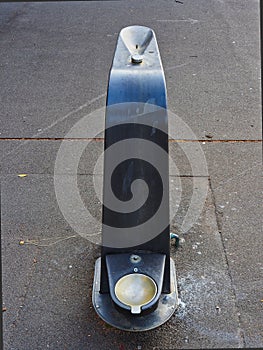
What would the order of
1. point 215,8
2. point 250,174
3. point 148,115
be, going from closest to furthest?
point 148,115 → point 250,174 → point 215,8

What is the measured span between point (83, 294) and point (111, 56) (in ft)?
12.2

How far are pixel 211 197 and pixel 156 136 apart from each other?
4.18 ft

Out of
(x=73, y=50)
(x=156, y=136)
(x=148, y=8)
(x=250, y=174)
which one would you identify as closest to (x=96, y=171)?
(x=250, y=174)

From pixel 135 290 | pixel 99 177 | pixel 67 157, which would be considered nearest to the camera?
pixel 135 290

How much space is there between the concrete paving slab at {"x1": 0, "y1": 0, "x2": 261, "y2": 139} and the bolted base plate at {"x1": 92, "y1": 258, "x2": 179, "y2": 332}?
187cm

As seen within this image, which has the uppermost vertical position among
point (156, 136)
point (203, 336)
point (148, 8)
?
point (156, 136)

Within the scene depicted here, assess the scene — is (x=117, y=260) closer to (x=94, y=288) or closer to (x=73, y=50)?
(x=94, y=288)

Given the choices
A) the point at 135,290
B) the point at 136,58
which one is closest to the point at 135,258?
the point at 135,290

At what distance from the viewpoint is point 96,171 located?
3.72 metres

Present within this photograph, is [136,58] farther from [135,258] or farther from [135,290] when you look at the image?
[135,290]

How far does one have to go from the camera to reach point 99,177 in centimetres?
365

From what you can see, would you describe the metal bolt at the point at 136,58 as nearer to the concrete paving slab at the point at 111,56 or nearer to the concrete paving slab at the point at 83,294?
the concrete paving slab at the point at 83,294

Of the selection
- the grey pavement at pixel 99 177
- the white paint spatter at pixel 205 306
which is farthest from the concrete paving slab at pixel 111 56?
the white paint spatter at pixel 205 306

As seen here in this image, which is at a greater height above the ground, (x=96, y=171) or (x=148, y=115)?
(x=148, y=115)
